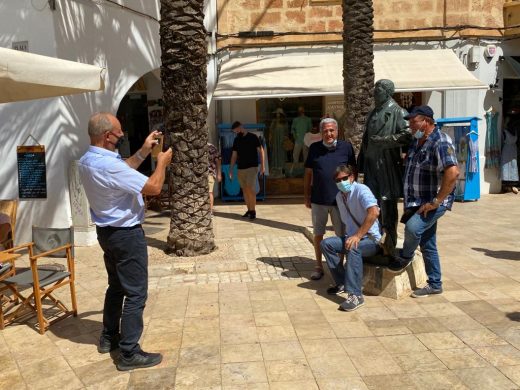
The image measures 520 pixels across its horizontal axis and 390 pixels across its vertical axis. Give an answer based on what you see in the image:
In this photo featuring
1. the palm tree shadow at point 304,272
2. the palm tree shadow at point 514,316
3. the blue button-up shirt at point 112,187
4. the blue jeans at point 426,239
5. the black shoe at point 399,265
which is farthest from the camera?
the palm tree shadow at point 304,272

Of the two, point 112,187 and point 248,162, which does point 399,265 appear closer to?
point 112,187

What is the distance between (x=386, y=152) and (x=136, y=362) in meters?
3.03

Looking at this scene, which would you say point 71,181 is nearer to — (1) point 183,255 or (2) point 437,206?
(1) point 183,255

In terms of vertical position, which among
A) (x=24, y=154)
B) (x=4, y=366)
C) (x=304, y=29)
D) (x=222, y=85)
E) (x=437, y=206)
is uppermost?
(x=304, y=29)

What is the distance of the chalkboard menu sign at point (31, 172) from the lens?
24.0 ft

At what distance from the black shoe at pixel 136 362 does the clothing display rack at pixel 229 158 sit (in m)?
8.03

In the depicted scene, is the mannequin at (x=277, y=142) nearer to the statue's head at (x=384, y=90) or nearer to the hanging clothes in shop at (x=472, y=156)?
the hanging clothes in shop at (x=472, y=156)

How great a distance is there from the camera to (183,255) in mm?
6547

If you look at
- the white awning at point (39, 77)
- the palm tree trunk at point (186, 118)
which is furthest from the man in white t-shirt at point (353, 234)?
the white awning at point (39, 77)

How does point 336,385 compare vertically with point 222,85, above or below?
below

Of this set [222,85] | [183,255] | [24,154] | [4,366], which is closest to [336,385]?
[4,366]

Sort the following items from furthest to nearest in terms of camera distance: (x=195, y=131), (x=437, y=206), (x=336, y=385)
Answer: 1. (x=195, y=131)
2. (x=437, y=206)
3. (x=336, y=385)

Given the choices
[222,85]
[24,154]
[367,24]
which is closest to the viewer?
[24,154]

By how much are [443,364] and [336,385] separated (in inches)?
32.2
